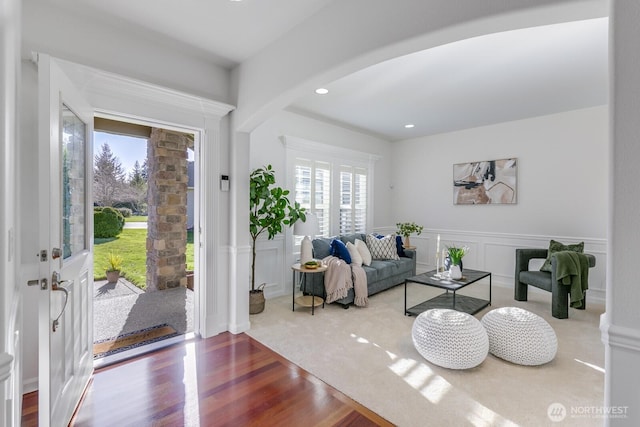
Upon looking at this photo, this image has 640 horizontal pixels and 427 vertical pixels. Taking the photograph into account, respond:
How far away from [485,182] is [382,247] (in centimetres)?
216

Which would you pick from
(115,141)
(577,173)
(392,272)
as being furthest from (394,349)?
(115,141)

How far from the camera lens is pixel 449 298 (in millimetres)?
4215

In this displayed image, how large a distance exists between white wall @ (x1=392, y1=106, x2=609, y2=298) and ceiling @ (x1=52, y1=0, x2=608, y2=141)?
35 cm

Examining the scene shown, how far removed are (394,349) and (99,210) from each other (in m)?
5.49

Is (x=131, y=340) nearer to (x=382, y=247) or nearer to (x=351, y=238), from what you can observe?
(x=351, y=238)

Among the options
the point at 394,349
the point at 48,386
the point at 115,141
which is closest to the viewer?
the point at 48,386

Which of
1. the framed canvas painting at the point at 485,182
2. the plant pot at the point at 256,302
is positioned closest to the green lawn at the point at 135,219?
Answer: the plant pot at the point at 256,302

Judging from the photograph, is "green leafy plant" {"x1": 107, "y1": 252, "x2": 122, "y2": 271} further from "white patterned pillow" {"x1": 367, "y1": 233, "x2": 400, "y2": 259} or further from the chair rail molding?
the chair rail molding

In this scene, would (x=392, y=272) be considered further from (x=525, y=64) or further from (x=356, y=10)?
(x=356, y=10)

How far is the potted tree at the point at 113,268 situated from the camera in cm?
500

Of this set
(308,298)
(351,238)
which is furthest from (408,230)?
(308,298)

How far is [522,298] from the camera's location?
423 centimetres

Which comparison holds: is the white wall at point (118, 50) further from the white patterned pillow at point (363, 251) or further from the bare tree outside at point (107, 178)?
the bare tree outside at point (107, 178)

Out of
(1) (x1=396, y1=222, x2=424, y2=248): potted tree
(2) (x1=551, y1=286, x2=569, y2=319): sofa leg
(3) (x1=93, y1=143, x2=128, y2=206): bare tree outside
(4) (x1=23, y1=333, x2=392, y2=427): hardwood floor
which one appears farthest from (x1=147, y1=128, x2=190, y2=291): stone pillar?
(2) (x1=551, y1=286, x2=569, y2=319): sofa leg
